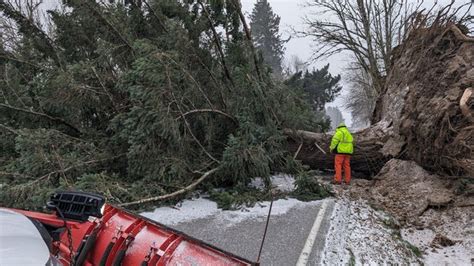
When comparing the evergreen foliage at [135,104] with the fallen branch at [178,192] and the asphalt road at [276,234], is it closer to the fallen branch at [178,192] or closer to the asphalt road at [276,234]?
the fallen branch at [178,192]

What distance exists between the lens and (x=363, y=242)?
4629 mm

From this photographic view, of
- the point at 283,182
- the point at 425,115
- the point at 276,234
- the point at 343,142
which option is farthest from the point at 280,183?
the point at 425,115

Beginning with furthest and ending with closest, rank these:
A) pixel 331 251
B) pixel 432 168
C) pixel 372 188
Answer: pixel 372 188
pixel 432 168
pixel 331 251

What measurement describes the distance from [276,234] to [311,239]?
0.51 meters

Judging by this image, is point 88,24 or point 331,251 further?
point 88,24

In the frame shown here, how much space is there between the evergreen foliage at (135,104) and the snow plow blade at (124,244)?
8.76 feet

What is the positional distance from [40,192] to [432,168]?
6.88 m

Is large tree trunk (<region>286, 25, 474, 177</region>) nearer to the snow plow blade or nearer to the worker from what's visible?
the worker

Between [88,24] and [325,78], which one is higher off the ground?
[325,78]

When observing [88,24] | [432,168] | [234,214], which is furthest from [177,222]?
[88,24]

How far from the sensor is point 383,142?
776 centimetres

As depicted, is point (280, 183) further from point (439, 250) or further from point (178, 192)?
point (439, 250)

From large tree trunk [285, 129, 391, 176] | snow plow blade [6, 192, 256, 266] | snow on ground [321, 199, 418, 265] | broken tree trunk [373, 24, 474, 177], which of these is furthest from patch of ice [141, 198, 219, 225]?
broken tree trunk [373, 24, 474, 177]

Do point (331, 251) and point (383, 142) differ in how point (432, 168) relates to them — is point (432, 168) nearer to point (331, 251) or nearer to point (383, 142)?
point (383, 142)
